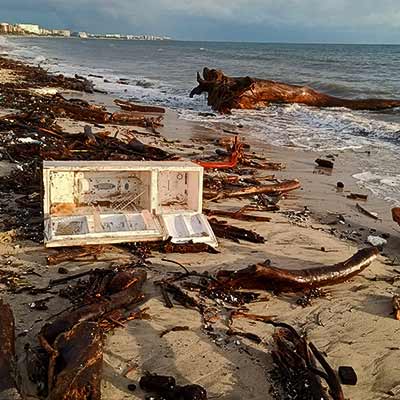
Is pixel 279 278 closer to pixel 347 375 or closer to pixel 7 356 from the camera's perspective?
pixel 347 375

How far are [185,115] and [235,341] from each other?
50.8ft

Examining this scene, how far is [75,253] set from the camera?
5555 mm

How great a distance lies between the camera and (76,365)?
3.11 metres

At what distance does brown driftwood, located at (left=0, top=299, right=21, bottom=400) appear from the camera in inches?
112

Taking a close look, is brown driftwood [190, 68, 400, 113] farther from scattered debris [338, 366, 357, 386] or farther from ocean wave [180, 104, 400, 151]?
scattered debris [338, 366, 357, 386]

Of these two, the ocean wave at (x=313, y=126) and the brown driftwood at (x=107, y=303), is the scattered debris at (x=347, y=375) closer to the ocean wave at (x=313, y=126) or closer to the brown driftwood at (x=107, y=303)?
the brown driftwood at (x=107, y=303)

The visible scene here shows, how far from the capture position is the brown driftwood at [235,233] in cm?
643

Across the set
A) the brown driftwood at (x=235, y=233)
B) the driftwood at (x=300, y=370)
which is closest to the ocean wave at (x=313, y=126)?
the brown driftwood at (x=235, y=233)

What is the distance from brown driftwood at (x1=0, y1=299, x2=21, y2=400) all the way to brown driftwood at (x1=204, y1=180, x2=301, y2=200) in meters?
4.57

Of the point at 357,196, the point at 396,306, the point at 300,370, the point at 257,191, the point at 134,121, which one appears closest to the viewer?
the point at 300,370

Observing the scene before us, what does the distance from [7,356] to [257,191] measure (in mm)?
5764

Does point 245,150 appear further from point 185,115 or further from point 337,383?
point 337,383

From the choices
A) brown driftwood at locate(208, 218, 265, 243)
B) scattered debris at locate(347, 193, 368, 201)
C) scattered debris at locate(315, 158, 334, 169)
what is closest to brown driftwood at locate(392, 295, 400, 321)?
brown driftwood at locate(208, 218, 265, 243)

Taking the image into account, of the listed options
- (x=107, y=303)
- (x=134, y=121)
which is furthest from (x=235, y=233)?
(x=134, y=121)
